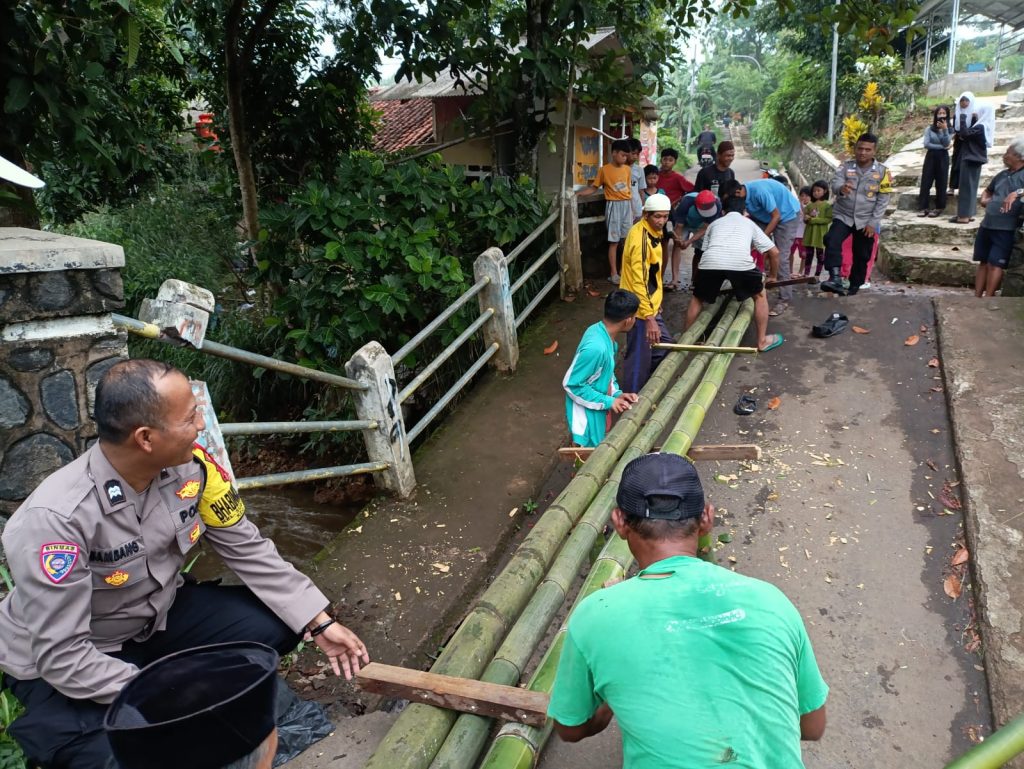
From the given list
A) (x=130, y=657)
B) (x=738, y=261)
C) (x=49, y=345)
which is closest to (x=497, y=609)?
(x=130, y=657)

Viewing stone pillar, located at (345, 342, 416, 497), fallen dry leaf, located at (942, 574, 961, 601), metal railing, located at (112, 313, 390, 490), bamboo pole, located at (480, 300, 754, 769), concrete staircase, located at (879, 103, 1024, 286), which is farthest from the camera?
concrete staircase, located at (879, 103, 1024, 286)

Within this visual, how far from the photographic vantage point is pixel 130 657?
198 centimetres

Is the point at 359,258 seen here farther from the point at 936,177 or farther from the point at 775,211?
the point at 936,177

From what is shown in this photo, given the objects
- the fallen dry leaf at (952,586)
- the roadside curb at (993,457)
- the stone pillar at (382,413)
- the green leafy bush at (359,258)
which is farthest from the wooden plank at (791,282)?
the stone pillar at (382,413)

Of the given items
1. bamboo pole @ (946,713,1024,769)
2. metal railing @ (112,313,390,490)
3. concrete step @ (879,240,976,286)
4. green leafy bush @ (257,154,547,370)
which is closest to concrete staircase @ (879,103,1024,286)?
concrete step @ (879,240,976,286)

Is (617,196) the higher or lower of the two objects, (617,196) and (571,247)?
the higher

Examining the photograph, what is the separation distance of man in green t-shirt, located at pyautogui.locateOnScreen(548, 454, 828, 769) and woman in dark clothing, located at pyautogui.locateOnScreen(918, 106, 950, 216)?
961 cm

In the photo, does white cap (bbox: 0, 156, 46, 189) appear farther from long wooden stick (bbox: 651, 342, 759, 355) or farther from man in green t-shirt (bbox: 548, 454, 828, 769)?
long wooden stick (bbox: 651, 342, 759, 355)

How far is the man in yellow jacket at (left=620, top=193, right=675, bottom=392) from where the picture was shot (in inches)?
199

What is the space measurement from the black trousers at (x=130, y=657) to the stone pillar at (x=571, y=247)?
543 cm

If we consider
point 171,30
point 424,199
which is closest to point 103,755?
point 424,199

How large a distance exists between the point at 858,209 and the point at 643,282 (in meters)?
2.69

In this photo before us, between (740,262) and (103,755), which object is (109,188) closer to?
(740,262)

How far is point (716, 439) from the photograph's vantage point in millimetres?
4750
